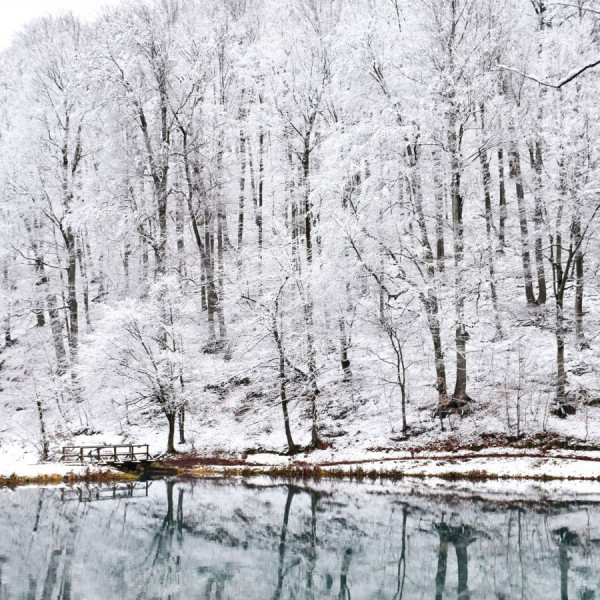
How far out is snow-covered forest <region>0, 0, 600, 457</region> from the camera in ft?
61.9

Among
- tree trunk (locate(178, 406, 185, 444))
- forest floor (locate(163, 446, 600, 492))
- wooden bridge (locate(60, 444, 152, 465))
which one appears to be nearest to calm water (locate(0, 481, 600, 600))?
forest floor (locate(163, 446, 600, 492))

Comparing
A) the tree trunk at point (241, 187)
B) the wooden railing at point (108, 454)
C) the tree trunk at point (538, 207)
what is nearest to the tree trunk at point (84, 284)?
the wooden railing at point (108, 454)

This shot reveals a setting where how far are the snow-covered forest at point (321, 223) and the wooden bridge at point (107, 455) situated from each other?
4.52 ft

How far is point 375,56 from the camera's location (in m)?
19.6

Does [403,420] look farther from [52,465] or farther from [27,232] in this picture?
[27,232]

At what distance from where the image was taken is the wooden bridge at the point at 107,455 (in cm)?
2053

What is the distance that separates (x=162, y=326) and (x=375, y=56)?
1260cm

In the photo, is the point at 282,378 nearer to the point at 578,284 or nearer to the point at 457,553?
the point at 578,284

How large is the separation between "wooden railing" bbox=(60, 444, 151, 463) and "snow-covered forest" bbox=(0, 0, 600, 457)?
1.33m

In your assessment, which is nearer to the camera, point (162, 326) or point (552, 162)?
point (552, 162)

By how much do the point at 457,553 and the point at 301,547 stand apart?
285 cm

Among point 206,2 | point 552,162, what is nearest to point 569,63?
point 552,162

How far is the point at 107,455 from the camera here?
20.9 meters

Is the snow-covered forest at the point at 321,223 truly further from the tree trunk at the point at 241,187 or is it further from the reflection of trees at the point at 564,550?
the reflection of trees at the point at 564,550
